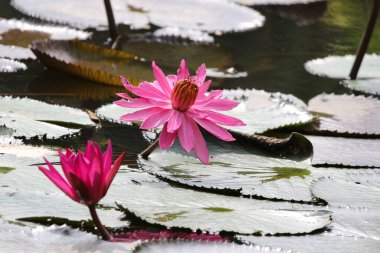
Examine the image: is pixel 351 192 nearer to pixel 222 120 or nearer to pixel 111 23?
pixel 222 120

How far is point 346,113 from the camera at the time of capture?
6.00 ft

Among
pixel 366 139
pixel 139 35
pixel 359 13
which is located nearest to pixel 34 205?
pixel 366 139

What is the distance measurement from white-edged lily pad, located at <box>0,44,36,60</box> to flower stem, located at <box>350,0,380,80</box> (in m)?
0.93

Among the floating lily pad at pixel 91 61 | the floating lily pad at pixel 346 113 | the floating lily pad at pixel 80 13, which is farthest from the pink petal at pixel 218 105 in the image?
A: the floating lily pad at pixel 80 13

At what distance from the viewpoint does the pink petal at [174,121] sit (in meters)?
1.12

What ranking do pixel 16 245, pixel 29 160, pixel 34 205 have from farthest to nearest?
pixel 29 160
pixel 34 205
pixel 16 245

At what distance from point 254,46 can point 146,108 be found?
137 centimetres

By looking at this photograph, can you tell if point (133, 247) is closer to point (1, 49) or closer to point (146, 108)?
point (146, 108)

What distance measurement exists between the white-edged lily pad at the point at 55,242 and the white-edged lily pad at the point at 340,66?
1.36 m

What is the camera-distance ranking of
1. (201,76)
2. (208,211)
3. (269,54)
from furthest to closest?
(269,54), (201,76), (208,211)

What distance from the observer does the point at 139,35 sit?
2504 millimetres

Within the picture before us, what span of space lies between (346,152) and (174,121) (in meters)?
0.52

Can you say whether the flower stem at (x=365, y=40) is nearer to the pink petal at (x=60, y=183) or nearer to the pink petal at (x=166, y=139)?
the pink petal at (x=166, y=139)

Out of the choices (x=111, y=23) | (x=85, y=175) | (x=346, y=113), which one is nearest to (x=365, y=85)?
(x=346, y=113)
